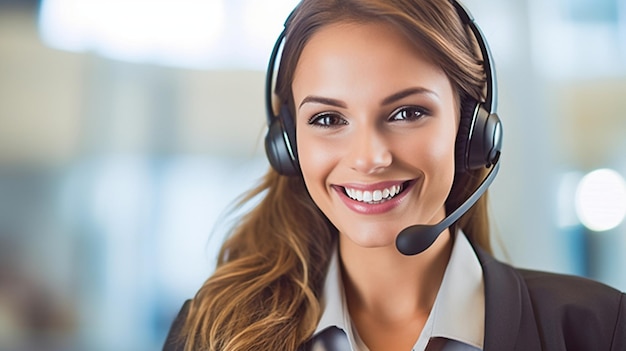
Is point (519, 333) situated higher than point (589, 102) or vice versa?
point (589, 102)

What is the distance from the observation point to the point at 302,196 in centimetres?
111

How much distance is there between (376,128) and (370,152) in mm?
32

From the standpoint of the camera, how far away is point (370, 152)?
839mm

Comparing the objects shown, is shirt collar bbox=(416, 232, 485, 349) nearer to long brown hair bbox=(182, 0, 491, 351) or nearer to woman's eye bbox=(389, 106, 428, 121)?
long brown hair bbox=(182, 0, 491, 351)

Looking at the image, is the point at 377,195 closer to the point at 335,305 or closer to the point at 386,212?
the point at 386,212

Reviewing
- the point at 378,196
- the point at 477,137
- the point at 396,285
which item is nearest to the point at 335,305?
the point at 396,285

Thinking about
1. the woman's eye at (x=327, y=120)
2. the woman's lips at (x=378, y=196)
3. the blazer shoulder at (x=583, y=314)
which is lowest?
the blazer shoulder at (x=583, y=314)

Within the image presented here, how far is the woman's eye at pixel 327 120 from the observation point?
2.94 feet

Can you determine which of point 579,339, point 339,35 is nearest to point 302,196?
point 339,35

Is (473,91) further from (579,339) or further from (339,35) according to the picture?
(579,339)

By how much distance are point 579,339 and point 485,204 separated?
248 mm

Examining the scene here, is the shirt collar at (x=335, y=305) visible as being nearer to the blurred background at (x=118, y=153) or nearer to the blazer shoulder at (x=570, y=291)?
the blazer shoulder at (x=570, y=291)

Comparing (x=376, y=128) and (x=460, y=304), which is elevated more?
(x=376, y=128)

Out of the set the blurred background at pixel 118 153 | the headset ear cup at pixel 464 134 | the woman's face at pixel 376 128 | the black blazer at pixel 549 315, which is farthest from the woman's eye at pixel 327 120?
the blurred background at pixel 118 153
